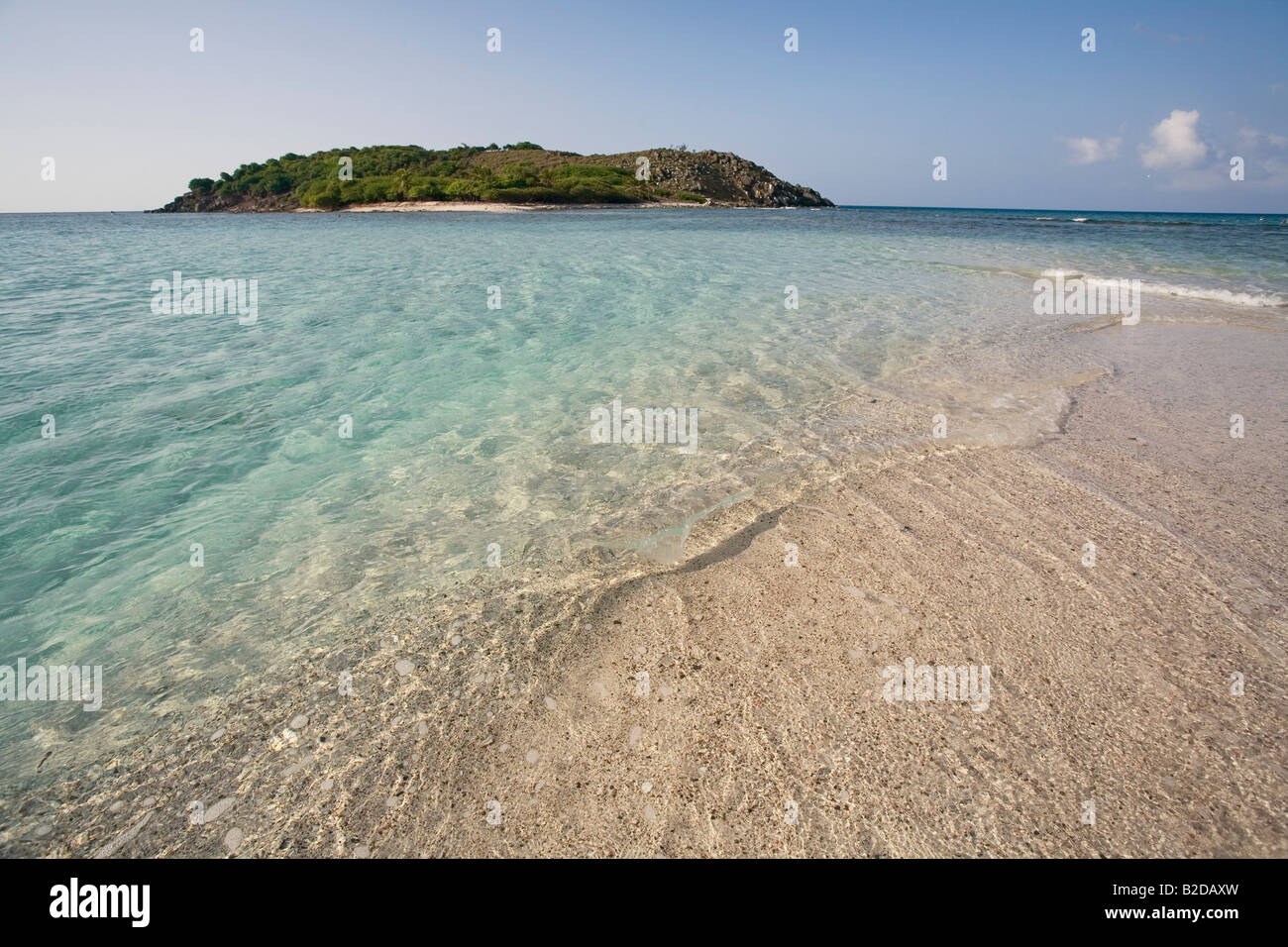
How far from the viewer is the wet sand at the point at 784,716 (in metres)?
2.38

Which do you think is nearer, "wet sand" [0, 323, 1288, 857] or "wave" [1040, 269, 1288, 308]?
"wet sand" [0, 323, 1288, 857]

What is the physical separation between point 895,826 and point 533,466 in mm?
4173

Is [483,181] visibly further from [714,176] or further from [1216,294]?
[1216,294]

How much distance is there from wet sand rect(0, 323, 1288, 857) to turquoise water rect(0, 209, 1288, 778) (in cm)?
62

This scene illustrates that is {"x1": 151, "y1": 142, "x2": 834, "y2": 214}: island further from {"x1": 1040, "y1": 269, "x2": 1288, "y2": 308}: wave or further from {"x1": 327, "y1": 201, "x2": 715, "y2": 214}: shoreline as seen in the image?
{"x1": 1040, "y1": 269, "x2": 1288, "y2": 308}: wave

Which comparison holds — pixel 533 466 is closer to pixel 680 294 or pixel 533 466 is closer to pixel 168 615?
pixel 168 615

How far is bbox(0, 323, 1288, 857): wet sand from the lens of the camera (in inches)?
93.7

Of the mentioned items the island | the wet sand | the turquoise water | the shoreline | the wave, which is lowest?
the wet sand

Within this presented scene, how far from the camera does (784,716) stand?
2906 mm

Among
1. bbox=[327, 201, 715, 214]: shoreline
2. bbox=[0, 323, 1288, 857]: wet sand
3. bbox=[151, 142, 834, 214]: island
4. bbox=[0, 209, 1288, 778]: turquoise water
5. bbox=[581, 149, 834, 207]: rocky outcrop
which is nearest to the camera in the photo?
bbox=[0, 323, 1288, 857]: wet sand

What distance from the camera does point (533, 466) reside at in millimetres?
5668

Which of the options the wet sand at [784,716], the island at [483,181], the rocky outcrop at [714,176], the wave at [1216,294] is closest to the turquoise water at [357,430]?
the wave at [1216,294]

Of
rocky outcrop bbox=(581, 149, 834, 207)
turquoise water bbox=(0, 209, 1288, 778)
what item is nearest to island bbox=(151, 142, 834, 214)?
rocky outcrop bbox=(581, 149, 834, 207)
